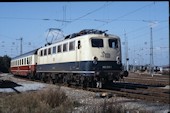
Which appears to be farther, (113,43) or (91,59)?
(113,43)

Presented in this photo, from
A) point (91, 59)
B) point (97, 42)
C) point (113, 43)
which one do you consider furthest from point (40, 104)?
point (113, 43)

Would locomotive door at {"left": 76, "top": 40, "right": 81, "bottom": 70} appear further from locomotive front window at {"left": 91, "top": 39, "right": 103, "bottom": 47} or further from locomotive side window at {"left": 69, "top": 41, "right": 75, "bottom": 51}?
locomotive front window at {"left": 91, "top": 39, "right": 103, "bottom": 47}

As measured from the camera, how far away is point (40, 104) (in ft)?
38.7

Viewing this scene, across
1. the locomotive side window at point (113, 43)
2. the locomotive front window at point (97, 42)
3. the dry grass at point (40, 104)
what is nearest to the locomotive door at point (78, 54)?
the locomotive front window at point (97, 42)

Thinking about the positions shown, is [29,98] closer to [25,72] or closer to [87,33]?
[87,33]

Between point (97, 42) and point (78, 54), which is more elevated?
point (97, 42)

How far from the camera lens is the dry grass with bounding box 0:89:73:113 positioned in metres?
11.2

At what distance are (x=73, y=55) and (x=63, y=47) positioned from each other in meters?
2.21

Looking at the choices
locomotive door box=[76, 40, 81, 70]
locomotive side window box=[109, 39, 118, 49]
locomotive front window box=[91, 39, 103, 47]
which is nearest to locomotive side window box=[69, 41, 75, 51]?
locomotive door box=[76, 40, 81, 70]

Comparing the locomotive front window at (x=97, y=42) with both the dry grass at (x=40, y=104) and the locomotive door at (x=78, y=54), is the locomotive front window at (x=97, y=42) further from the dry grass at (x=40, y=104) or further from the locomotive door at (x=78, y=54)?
the dry grass at (x=40, y=104)

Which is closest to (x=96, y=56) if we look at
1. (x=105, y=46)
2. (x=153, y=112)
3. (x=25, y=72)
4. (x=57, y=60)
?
(x=105, y=46)

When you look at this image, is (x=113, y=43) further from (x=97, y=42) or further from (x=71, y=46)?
(x=71, y=46)

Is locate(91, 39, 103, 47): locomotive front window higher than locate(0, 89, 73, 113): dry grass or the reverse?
higher

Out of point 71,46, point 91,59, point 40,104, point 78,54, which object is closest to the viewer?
point 40,104
